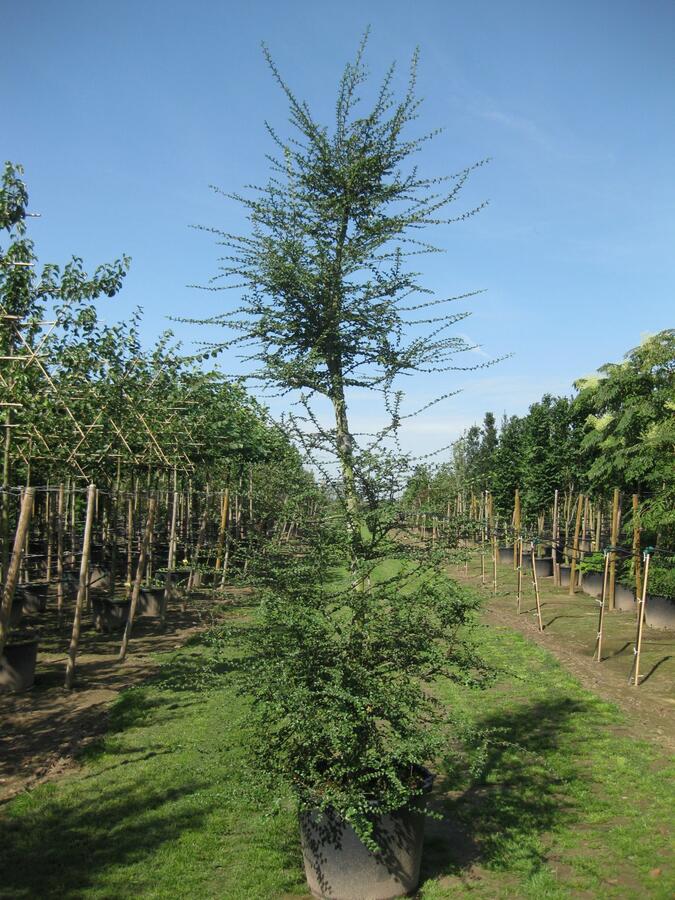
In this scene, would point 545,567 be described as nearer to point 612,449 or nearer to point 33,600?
point 612,449

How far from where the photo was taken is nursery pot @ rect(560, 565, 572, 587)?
21.1 m

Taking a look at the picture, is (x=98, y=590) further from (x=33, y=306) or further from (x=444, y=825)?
(x=444, y=825)

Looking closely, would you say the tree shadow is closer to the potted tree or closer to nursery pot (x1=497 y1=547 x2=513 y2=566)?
the potted tree

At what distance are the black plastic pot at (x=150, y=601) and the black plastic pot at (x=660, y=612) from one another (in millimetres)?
9244

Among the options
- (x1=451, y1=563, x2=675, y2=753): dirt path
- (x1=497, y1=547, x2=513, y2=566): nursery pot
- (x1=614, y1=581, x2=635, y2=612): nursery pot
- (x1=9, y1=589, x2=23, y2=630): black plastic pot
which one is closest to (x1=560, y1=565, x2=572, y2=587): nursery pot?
(x1=451, y1=563, x2=675, y2=753): dirt path

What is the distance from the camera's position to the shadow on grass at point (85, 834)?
4.64m

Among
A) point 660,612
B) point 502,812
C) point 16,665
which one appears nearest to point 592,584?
point 660,612

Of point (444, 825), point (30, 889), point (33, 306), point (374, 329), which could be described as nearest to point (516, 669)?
point (444, 825)

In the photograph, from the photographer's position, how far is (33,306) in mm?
10945

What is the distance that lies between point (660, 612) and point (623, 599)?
228 cm

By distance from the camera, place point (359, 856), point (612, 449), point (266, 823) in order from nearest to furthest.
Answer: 1. point (359, 856)
2. point (266, 823)
3. point (612, 449)

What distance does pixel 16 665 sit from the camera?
28.6 feet

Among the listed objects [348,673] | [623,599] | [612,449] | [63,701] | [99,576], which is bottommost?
[63,701]

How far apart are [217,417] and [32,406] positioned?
6.96 m
